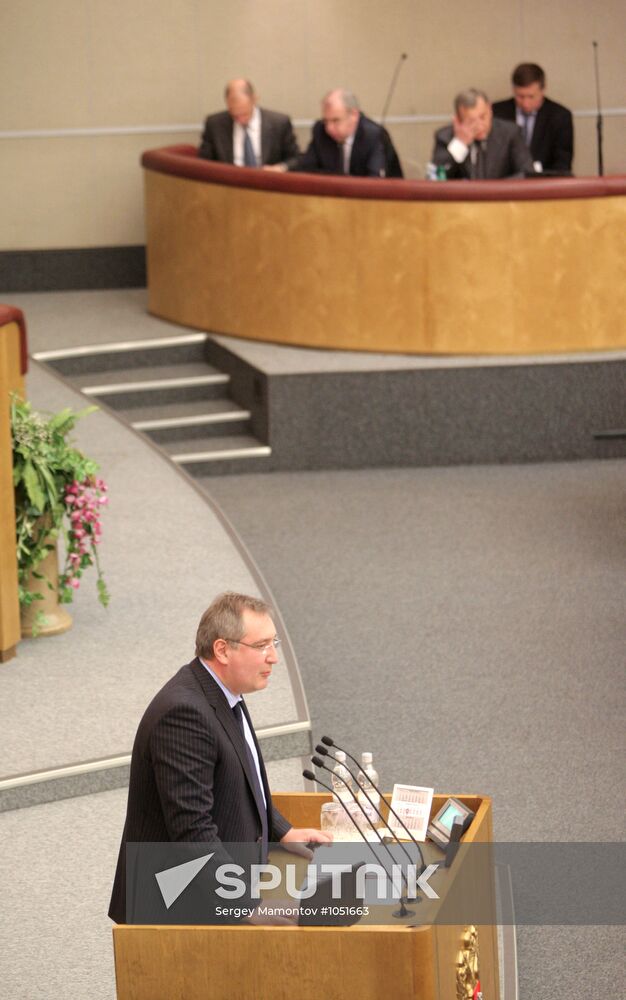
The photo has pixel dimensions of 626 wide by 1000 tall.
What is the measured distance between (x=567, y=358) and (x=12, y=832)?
15.6 ft

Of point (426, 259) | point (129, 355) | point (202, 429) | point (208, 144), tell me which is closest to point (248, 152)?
point (208, 144)

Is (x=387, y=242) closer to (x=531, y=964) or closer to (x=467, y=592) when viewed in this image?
(x=467, y=592)

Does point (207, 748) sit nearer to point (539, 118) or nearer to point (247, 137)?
point (247, 137)

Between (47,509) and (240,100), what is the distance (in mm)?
4378

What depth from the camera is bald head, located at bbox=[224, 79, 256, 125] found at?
885 centimetres

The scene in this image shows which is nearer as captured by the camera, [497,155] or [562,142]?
[497,155]

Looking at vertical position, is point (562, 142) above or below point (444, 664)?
above

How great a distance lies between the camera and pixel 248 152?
912 centimetres

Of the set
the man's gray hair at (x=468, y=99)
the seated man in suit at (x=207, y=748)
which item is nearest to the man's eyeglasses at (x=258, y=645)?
the seated man in suit at (x=207, y=748)

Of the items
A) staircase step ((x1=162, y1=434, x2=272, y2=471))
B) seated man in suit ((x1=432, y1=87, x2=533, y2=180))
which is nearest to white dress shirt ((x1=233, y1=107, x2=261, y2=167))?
seated man in suit ((x1=432, y1=87, x2=533, y2=180))

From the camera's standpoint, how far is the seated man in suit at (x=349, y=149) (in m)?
8.69

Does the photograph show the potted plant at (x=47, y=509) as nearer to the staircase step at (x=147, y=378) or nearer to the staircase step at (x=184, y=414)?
the staircase step at (x=184, y=414)

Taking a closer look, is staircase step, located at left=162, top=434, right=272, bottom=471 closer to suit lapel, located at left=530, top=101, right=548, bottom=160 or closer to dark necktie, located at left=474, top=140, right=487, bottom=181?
dark necktie, located at left=474, top=140, right=487, bottom=181

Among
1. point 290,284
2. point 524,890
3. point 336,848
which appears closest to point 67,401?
point 290,284
